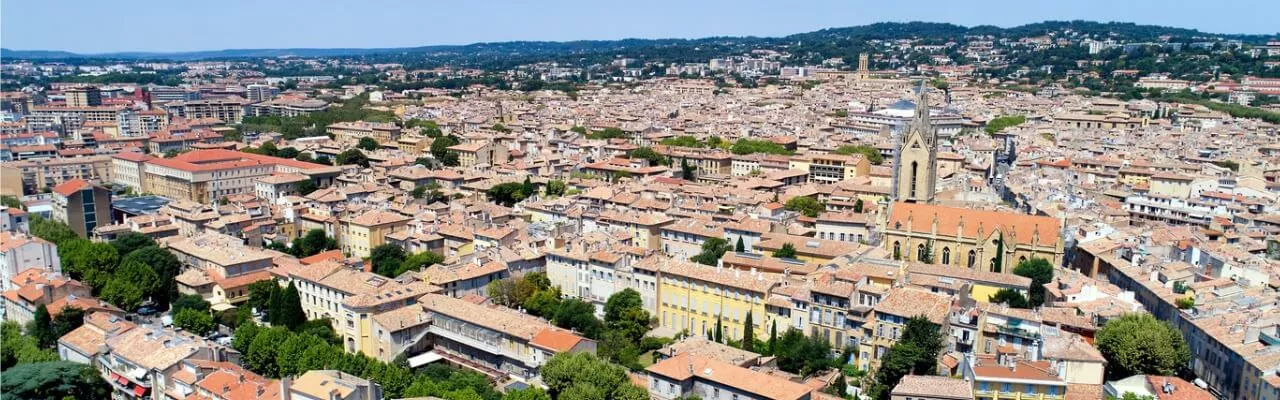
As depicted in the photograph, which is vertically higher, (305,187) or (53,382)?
(305,187)

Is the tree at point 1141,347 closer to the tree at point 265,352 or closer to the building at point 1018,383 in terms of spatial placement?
the building at point 1018,383

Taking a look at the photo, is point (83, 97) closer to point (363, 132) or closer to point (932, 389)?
point (363, 132)

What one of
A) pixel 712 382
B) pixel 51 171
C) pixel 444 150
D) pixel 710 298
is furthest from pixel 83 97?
pixel 712 382

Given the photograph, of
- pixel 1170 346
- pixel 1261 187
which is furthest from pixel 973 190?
pixel 1170 346

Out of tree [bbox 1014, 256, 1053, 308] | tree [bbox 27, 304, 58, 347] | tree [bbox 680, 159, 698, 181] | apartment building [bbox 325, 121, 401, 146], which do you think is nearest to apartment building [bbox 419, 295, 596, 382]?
tree [bbox 27, 304, 58, 347]

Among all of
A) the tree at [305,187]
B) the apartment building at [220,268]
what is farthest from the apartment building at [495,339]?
the tree at [305,187]

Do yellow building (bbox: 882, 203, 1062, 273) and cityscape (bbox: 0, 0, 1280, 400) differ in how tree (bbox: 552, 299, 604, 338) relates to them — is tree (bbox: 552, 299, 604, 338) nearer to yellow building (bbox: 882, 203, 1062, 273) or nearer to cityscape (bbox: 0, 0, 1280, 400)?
cityscape (bbox: 0, 0, 1280, 400)
